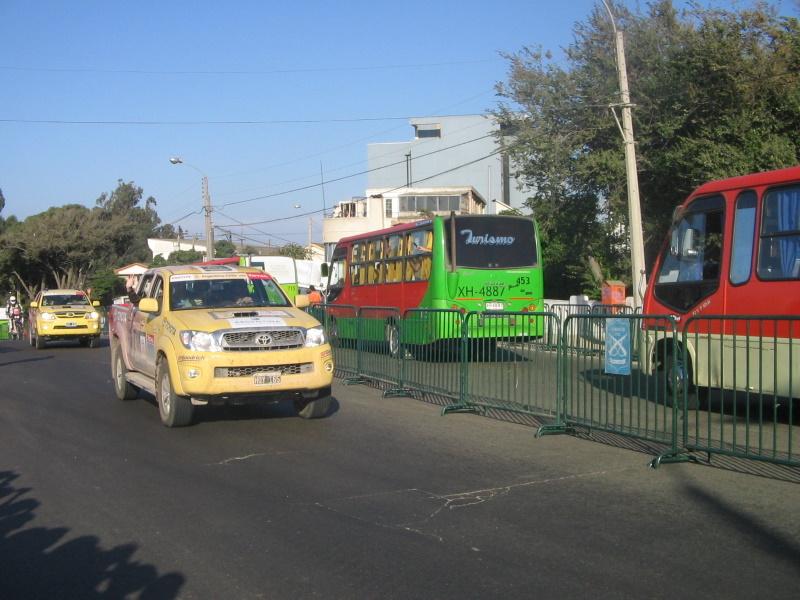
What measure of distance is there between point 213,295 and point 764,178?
706 cm

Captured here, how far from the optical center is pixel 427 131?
3206 inches

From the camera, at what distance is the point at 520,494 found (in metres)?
7.03

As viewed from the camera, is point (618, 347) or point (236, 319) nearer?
point (618, 347)

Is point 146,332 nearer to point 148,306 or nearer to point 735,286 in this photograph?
point 148,306

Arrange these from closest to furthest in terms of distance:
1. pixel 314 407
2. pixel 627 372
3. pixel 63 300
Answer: pixel 627 372 → pixel 314 407 → pixel 63 300

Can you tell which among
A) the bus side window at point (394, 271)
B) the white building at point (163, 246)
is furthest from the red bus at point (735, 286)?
the white building at point (163, 246)

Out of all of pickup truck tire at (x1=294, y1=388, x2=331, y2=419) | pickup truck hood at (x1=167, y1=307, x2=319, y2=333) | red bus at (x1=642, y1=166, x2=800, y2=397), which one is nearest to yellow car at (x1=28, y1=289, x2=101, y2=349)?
pickup truck hood at (x1=167, y1=307, x2=319, y2=333)

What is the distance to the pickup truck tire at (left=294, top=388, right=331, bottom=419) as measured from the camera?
10562 mm

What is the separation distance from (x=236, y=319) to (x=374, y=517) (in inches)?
163

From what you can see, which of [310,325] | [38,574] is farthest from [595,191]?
[38,574]

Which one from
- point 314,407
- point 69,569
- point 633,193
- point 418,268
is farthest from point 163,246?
point 69,569

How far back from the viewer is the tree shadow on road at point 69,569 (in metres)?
4.98

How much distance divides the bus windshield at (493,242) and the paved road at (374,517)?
8.33 m

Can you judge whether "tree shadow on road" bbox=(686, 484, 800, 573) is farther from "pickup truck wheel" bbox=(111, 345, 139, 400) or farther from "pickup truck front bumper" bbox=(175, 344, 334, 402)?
"pickup truck wheel" bbox=(111, 345, 139, 400)
